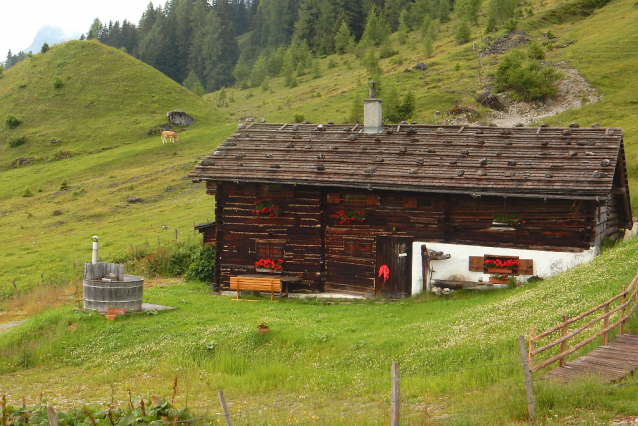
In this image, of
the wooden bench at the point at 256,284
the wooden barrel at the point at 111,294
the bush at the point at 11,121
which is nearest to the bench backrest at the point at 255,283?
the wooden bench at the point at 256,284

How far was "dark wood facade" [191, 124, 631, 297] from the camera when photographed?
845 inches

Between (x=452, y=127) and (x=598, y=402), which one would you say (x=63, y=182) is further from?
(x=598, y=402)

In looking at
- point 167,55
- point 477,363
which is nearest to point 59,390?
point 477,363

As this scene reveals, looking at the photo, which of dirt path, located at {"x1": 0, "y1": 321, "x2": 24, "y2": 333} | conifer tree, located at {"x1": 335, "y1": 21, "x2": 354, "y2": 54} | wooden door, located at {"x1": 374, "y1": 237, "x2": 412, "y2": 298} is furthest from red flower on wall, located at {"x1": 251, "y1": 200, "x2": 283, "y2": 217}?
conifer tree, located at {"x1": 335, "y1": 21, "x2": 354, "y2": 54}

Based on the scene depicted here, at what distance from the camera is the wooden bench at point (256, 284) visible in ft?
78.4

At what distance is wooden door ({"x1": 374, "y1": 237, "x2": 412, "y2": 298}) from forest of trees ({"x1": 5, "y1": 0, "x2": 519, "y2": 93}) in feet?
267

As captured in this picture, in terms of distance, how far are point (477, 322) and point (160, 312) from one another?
1037 centimetres

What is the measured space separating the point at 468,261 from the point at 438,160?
3.66m

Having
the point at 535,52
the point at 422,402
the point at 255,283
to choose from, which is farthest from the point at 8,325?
the point at 535,52

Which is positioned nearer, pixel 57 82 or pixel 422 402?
pixel 422 402

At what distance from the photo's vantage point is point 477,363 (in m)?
13.7

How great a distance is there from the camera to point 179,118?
7281 cm

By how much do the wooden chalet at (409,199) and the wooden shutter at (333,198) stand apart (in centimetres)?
5

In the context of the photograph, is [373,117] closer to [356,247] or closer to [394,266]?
[356,247]
